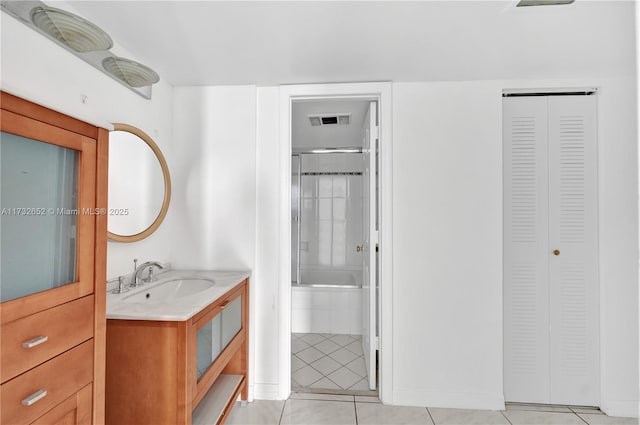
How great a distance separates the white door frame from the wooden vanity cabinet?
1289 millimetres

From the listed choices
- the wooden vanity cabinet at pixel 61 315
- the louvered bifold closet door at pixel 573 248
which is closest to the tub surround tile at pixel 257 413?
the wooden vanity cabinet at pixel 61 315

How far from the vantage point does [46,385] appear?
780 millimetres

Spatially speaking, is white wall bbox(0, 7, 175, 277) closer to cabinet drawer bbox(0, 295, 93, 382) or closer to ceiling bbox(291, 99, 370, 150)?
cabinet drawer bbox(0, 295, 93, 382)

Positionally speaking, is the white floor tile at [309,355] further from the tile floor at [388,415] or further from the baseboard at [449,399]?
the baseboard at [449,399]

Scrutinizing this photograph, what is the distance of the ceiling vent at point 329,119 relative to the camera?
3.01 metres

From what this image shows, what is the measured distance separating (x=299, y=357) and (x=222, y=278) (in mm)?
1269

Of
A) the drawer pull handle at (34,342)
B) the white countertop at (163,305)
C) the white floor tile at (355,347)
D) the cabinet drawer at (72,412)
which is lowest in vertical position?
the white floor tile at (355,347)

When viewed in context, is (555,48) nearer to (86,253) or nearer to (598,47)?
(598,47)

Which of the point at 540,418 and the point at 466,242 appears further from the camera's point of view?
the point at 466,242

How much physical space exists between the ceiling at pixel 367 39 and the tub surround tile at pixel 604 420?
87.4 inches

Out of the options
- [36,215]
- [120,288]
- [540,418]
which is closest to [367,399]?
[540,418]

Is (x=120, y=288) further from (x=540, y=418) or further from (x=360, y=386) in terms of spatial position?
(x=540, y=418)

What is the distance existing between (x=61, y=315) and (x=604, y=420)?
116 inches

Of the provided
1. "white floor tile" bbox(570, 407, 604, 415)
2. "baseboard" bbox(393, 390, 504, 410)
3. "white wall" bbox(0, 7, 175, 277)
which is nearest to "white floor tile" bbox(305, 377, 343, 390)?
"baseboard" bbox(393, 390, 504, 410)
